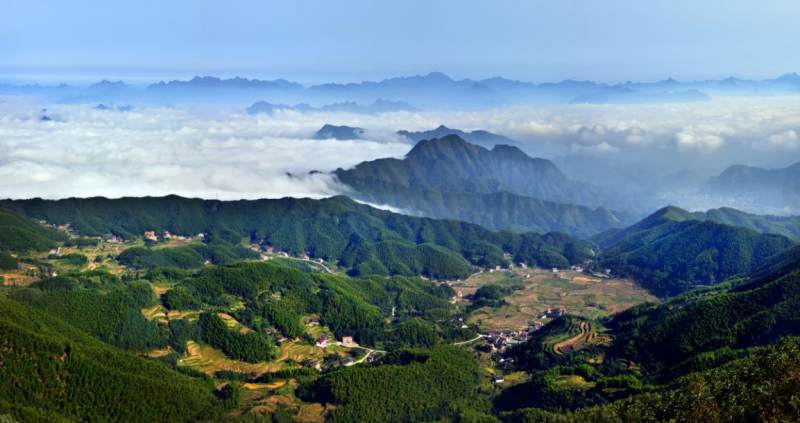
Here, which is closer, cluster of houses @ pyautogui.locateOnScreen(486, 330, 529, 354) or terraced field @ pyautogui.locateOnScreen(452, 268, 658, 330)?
cluster of houses @ pyautogui.locateOnScreen(486, 330, 529, 354)

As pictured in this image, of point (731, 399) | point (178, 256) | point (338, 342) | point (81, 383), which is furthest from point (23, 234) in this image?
point (731, 399)

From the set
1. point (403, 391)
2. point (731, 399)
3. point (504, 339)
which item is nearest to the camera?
point (731, 399)

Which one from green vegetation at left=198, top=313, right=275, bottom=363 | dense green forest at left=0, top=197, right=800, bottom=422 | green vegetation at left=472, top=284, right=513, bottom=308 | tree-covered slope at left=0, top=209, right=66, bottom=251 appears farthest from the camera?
green vegetation at left=472, top=284, right=513, bottom=308

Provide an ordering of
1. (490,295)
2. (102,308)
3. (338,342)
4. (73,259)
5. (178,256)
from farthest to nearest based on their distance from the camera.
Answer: (178,256)
(490,295)
(73,259)
(338,342)
(102,308)

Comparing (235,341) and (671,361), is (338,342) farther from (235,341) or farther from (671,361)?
(671,361)

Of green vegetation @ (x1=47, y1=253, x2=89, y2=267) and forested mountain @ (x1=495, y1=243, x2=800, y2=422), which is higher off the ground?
green vegetation @ (x1=47, y1=253, x2=89, y2=267)

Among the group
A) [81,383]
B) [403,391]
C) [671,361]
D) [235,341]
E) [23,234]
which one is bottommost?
[403,391]

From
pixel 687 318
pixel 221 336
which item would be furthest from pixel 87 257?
pixel 687 318

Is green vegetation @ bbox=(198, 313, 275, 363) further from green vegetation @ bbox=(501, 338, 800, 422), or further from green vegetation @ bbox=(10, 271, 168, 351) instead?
green vegetation @ bbox=(501, 338, 800, 422)

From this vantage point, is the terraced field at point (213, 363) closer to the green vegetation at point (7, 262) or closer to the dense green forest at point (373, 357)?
the dense green forest at point (373, 357)

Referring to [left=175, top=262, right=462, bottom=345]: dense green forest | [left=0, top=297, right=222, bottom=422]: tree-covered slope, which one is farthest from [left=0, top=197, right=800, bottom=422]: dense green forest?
[left=175, top=262, right=462, bottom=345]: dense green forest
